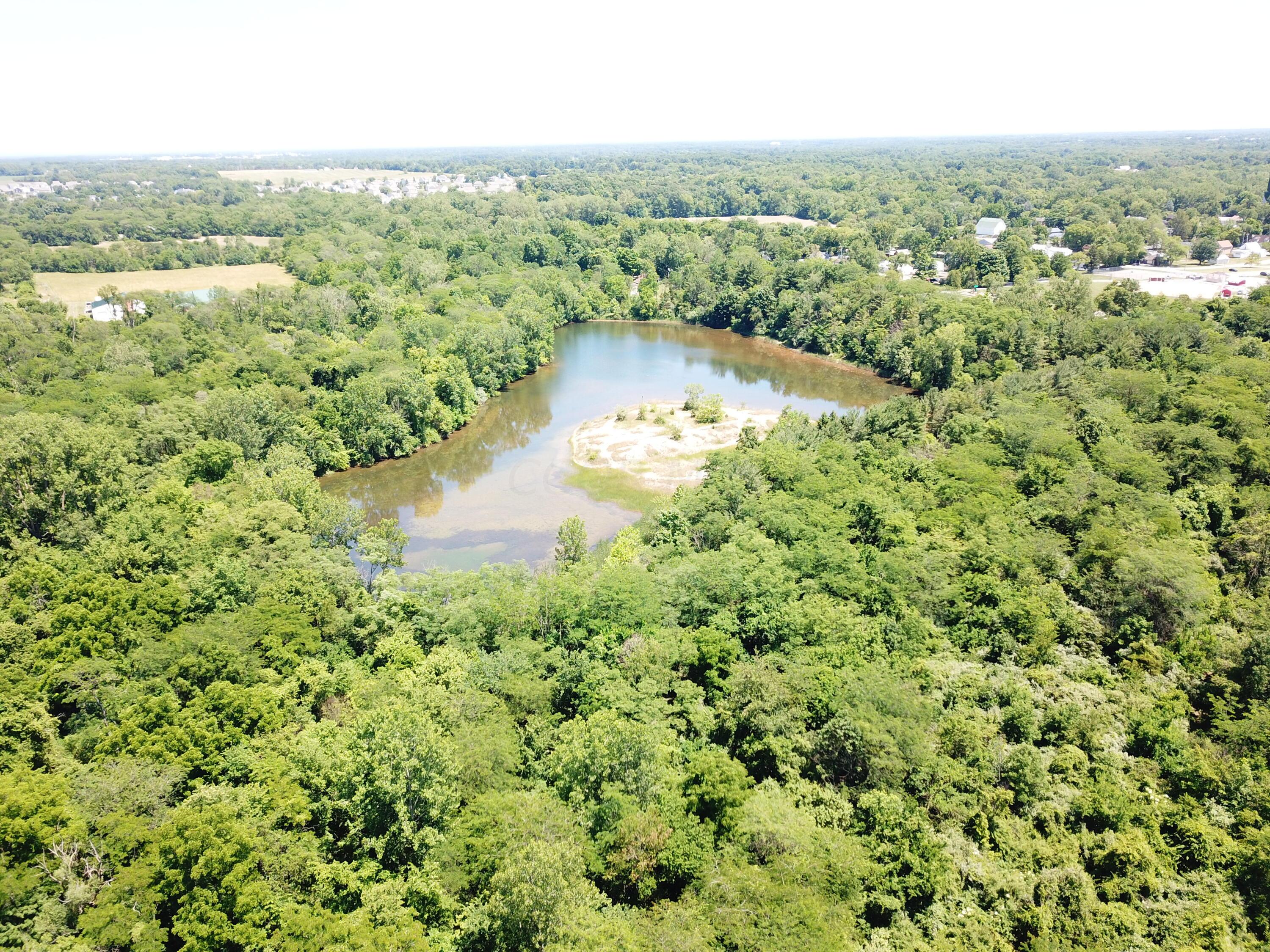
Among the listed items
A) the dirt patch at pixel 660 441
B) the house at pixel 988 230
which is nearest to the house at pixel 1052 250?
Answer: the house at pixel 988 230

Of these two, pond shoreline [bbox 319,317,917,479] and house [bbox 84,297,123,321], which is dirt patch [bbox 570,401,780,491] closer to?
pond shoreline [bbox 319,317,917,479]

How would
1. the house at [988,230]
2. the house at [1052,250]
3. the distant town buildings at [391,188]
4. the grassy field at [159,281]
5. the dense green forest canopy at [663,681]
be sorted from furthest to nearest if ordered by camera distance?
the distant town buildings at [391,188]
the house at [988,230]
the house at [1052,250]
the grassy field at [159,281]
the dense green forest canopy at [663,681]

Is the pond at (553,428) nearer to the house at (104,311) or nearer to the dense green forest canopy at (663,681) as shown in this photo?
the dense green forest canopy at (663,681)

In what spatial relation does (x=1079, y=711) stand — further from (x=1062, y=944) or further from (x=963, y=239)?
(x=963, y=239)

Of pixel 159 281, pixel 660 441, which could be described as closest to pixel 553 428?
pixel 660 441

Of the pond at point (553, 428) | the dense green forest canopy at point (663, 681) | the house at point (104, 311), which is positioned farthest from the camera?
the house at point (104, 311)

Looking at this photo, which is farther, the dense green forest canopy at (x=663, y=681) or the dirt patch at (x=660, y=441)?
the dirt patch at (x=660, y=441)

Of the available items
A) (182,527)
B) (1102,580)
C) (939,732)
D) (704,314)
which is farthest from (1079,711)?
(704,314)

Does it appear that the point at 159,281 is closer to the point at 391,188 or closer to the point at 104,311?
the point at 104,311
